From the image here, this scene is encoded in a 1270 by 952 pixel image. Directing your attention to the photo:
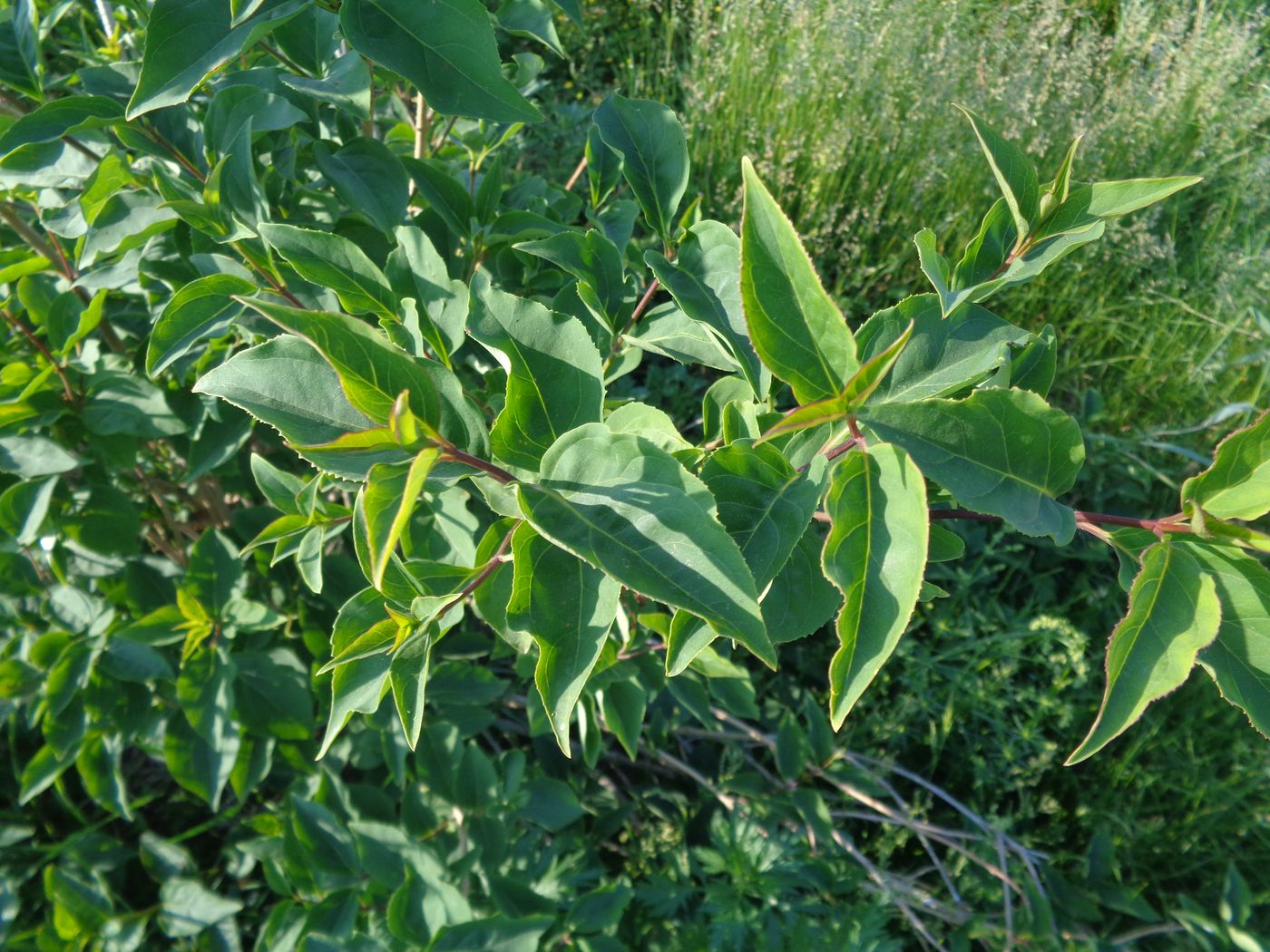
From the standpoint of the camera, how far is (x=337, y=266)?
861 mm

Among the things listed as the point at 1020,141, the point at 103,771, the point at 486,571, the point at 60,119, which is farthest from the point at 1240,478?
the point at 1020,141

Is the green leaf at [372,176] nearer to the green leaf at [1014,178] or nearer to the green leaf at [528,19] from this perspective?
the green leaf at [528,19]

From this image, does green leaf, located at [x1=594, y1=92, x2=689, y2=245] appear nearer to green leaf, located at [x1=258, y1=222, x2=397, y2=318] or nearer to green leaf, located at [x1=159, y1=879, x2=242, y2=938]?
green leaf, located at [x1=258, y1=222, x2=397, y2=318]

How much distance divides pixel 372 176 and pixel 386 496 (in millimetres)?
667

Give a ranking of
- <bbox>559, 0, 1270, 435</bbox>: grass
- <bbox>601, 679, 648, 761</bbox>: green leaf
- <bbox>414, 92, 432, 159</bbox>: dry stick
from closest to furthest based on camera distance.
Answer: <bbox>414, 92, 432, 159</bbox>: dry stick
<bbox>601, 679, 648, 761</bbox>: green leaf
<bbox>559, 0, 1270, 435</bbox>: grass

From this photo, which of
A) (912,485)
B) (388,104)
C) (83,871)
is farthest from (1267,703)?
(83,871)

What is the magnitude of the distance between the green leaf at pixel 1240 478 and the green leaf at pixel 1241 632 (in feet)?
0.12

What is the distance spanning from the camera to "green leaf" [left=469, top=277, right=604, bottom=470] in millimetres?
673

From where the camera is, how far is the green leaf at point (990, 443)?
0.58 meters

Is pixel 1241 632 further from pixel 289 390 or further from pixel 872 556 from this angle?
pixel 289 390

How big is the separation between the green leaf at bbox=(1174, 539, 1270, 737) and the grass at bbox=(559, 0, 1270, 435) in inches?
93.9

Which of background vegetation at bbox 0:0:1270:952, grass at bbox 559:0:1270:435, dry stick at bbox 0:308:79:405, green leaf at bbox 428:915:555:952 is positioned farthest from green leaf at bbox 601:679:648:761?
grass at bbox 559:0:1270:435

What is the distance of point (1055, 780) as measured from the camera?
2295 mm

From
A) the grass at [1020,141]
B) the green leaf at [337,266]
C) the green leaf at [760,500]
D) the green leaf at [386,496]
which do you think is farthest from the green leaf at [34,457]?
the grass at [1020,141]
